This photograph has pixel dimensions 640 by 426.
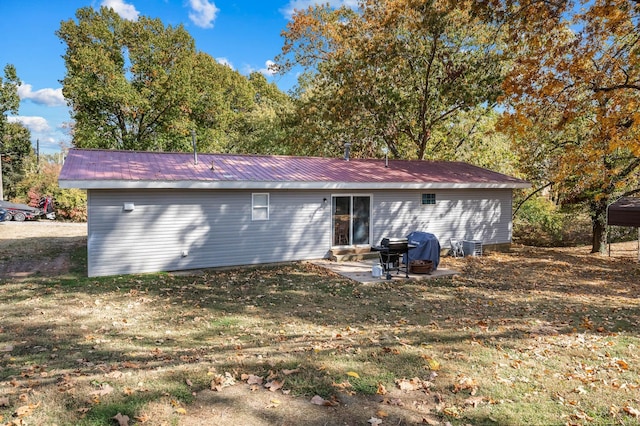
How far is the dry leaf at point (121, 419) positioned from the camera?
322cm

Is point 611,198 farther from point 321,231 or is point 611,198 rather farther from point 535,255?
point 321,231

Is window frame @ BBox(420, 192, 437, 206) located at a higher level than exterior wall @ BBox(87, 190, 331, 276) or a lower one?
higher

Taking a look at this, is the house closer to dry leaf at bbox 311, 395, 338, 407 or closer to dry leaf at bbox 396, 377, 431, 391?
dry leaf at bbox 311, 395, 338, 407

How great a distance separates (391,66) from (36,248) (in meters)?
14.5

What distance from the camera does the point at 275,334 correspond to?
5.63m

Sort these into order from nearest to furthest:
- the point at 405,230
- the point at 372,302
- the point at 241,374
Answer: the point at 241,374, the point at 372,302, the point at 405,230

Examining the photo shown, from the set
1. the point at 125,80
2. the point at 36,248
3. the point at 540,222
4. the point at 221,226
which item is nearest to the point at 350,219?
the point at 221,226

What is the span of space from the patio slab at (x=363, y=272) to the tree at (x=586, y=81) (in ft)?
15.9

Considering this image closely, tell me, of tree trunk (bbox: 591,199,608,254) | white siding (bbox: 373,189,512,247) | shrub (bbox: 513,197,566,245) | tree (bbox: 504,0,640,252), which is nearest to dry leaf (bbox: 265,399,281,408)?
white siding (bbox: 373,189,512,247)

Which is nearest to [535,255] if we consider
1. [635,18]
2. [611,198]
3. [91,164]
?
[611,198]

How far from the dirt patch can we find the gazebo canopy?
15276mm

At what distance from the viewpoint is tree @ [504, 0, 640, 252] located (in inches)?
399

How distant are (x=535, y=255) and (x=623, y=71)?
6.15m

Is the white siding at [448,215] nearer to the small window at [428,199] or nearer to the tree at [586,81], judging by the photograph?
the small window at [428,199]
